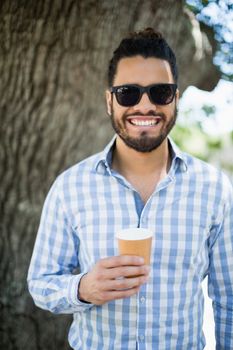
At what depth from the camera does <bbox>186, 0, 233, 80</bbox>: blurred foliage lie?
370cm

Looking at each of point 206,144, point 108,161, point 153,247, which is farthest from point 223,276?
point 206,144

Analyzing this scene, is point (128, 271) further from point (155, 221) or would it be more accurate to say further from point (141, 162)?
point (141, 162)

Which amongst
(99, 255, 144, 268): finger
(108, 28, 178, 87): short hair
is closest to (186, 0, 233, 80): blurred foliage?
(108, 28, 178, 87): short hair

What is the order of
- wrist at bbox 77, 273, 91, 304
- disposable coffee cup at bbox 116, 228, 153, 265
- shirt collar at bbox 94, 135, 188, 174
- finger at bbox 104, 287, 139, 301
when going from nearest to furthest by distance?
disposable coffee cup at bbox 116, 228, 153, 265, finger at bbox 104, 287, 139, 301, wrist at bbox 77, 273, 91, 304, shirt collar at bbox 94, 135, 188, 174

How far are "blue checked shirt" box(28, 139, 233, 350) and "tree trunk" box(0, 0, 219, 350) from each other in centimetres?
105

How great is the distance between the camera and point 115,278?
6.63 ft

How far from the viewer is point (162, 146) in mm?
2512

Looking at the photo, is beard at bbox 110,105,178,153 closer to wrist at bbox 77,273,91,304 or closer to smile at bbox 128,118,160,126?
smile at bbox 128,118,160,126

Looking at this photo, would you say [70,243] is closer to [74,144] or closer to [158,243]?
[158,243]

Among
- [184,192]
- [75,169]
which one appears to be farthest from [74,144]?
[184,192]

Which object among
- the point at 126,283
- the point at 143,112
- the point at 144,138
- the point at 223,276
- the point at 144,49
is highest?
the point at 144,49

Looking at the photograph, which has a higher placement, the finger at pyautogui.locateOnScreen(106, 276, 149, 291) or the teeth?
the teeth

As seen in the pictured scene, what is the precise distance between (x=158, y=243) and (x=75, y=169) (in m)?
0.49

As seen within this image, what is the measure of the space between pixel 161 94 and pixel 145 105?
85 mm
